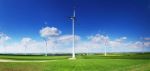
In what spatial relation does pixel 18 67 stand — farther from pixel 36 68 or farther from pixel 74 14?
pixel 74 14

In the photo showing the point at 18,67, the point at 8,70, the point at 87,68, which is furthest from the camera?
the point at 87,68

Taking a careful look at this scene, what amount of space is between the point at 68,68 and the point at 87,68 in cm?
250

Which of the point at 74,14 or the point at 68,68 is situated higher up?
the point at 74,14

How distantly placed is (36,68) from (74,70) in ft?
14.8

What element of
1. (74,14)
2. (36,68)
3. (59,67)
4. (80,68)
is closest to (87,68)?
(80,68)

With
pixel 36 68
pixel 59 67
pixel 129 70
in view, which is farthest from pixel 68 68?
pixel 129 70

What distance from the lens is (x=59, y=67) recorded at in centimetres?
3956

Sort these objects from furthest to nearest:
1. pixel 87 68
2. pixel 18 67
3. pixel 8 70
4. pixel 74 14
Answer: pixel 74 14 < pixel 87 68 < pixel 18 67 < pixel 8 70

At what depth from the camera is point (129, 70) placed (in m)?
37.4

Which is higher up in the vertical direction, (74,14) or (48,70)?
(74,14)

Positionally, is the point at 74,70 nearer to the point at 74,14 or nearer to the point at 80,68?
the point at 80,68

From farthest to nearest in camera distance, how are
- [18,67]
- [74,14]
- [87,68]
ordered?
[74,14] < [87,68] < [18,67]

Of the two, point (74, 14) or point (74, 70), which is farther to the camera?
point (74, 14)

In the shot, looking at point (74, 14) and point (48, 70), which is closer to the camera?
point (48, 70)
